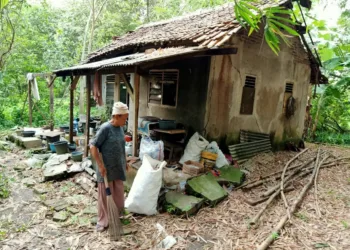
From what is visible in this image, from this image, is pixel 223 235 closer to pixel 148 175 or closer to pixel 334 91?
pixel 148 175

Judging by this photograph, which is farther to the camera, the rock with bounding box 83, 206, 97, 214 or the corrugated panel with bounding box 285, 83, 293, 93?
the corrugated panel with bounding box 285, 83, 293, 93

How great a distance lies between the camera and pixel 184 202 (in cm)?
447

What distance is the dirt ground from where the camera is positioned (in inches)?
140

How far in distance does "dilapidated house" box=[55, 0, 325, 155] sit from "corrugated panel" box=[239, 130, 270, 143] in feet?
0.64

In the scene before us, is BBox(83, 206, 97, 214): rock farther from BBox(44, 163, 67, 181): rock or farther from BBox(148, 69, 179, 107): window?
BBox(148, 69, 179, 107): window

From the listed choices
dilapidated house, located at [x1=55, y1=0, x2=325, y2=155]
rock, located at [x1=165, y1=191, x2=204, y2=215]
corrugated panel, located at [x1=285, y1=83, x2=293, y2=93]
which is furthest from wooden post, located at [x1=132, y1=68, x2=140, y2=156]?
corrugated panel, located at [x1=285, y1=83, x2=293, y2=93]

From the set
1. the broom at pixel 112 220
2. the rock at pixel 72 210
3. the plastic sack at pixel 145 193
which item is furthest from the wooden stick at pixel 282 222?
the rock at pixel 72 210

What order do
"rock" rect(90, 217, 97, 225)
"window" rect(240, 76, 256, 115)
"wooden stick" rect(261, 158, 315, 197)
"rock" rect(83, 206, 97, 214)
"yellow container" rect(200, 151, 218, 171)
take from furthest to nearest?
"window" rect(240, 76, 256, 115), "yellow container" rect(200, 151, 218, 171), "wooden stick" rect(261, 158, 315, 197), "rock" rect(83, 206, 97, 214), "rock" rect(90, 217, 97, 225)

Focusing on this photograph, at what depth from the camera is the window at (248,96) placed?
298 inches

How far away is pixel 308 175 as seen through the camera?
6.30m

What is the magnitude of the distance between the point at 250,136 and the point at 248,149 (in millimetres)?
608

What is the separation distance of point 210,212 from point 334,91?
888 centimetres

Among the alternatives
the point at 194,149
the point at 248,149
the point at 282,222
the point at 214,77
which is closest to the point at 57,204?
the point at 194,149

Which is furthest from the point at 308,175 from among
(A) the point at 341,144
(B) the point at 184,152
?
(A) the point at 341,144
